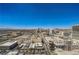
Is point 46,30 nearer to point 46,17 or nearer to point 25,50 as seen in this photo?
point 46,17

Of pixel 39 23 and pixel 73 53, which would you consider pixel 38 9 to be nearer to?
pixel 39 23

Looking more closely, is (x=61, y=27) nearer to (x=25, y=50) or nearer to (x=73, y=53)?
(x=73, y=53)

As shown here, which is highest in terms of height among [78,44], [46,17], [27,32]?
[46,17]

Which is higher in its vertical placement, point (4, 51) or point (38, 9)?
point (38, 9)
